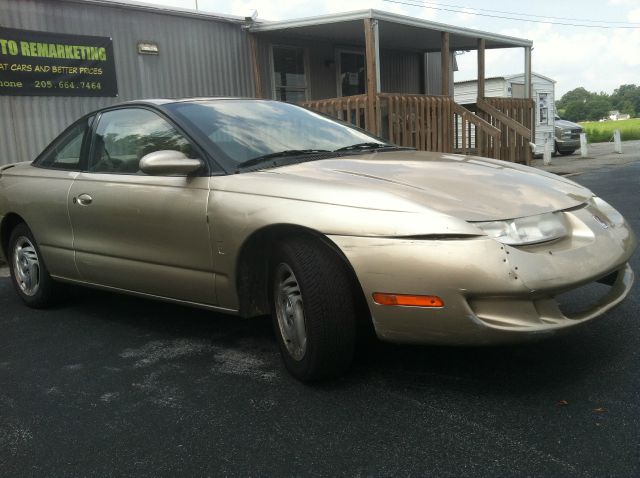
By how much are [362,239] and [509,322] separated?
69 centimetres

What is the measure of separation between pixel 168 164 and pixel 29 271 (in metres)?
2.17

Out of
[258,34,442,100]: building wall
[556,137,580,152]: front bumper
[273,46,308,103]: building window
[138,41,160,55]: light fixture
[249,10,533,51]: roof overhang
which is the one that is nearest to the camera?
[138,41,160,55]: light fixture

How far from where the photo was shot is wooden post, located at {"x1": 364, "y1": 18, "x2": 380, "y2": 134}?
33.4 feet

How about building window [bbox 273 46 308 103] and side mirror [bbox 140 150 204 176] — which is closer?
side mirror [bbox 140 150 204 176]

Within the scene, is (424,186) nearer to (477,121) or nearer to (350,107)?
(350,107)

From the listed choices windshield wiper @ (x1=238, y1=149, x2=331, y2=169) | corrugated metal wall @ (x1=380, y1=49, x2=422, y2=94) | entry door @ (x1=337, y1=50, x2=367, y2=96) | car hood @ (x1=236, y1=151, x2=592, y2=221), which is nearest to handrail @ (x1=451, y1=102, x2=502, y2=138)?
entry door @ (x1=337, y1=50, x2=367, y2=96)

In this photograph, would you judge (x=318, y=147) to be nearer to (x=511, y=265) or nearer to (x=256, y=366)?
(x=256, y=366)

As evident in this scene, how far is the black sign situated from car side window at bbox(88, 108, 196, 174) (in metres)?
5.05

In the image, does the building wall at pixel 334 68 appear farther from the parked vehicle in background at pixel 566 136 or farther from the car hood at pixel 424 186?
the car hood at pixel 424 186

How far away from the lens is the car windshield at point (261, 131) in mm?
3523

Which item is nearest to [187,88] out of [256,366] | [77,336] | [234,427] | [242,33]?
[242,33]

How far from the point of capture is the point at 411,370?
314 cm

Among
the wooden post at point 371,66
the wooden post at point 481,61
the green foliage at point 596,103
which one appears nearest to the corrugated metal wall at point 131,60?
the wooden post at point 371,66

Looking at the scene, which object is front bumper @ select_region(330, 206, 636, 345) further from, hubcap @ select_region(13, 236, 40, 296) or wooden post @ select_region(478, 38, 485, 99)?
wooden post @ select_region(478, 38, 485, 99)
